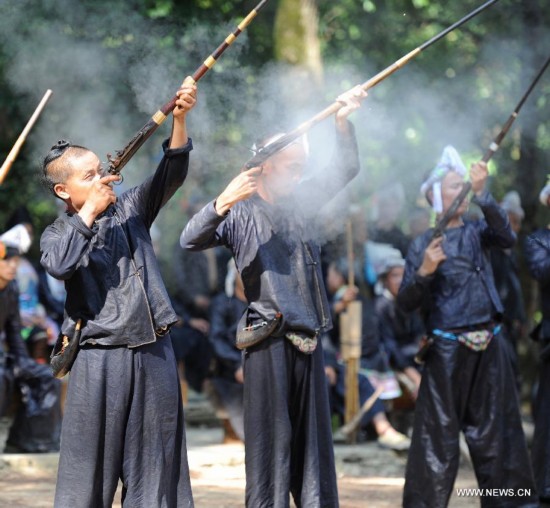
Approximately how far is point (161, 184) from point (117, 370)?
821 mm

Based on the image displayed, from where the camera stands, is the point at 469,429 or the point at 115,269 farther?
the point at 469,429

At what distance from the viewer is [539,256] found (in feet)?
21.0

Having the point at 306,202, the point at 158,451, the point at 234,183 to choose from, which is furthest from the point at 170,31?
the point at 158,451

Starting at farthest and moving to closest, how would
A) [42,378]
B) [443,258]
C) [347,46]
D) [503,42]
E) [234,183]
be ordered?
[347,46], [503,42], [42,378], [443,258], [234,183]

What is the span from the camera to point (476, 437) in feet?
20.1

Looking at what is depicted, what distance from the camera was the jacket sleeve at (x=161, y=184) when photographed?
4641 millimetres

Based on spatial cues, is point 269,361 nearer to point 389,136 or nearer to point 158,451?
point 158,451

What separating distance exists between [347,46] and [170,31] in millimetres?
3707

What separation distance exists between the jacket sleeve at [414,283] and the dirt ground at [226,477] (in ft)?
4.26

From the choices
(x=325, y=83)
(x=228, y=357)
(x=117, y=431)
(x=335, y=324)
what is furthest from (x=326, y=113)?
(x=325, y=83)

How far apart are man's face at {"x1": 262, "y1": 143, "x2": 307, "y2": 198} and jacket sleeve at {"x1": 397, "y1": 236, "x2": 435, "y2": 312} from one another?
3.47 ft

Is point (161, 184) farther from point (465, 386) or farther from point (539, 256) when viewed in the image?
point (539, 256)

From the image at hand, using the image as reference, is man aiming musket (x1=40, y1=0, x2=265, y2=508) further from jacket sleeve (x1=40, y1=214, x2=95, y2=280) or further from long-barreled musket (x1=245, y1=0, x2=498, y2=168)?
long-barreled musket (x1=245, y1=0, x2=498, y2=168)

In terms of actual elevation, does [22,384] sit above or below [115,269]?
below
